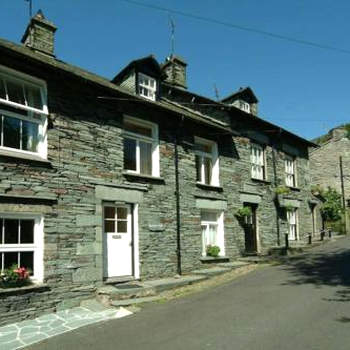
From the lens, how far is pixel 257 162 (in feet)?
63.3

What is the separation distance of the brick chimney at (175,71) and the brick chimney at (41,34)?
617 centimetres

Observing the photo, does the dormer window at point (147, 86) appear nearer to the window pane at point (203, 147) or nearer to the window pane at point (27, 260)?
the window pane at point (203, 147)

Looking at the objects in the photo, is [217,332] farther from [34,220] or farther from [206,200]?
[206,200]

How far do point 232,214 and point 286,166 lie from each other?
6377 millimetres

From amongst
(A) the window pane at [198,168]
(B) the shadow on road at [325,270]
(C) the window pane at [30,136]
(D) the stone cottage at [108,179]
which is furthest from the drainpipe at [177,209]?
(C) the window pane at [30,136]

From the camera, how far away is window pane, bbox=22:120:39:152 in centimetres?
1049

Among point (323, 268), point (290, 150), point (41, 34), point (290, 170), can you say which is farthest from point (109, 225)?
point (290, 150)

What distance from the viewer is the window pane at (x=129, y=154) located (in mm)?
13164

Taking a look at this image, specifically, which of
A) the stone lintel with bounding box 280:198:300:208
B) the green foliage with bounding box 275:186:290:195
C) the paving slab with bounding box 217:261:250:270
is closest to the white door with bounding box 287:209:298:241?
the stone lintel with bounding box 280:198:300:208

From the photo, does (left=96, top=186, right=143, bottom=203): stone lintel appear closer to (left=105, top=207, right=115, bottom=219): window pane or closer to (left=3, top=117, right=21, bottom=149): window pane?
(left=105, top=207, right=115, bottom=219): window pane

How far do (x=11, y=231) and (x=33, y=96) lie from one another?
358 centimetres

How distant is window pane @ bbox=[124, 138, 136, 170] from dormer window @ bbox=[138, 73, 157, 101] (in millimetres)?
2422

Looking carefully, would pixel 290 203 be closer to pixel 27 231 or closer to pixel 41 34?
pixel 41 34

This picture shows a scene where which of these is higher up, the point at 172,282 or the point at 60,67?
the point at 60,67
